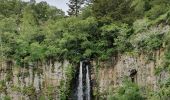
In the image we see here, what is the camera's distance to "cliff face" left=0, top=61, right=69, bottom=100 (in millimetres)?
33000

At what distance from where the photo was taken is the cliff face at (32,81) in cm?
3300

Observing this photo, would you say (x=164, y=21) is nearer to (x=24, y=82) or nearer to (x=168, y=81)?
(x=168, y=81)

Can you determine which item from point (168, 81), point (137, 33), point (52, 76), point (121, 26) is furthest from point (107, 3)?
point (168, 81)

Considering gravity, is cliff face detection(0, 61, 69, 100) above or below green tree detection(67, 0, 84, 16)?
below

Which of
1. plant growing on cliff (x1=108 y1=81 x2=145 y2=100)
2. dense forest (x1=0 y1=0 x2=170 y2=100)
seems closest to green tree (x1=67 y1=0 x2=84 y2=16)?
dense forest (x1=0 y1=0 x2=170 y2=100)

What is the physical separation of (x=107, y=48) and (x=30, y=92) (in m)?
6.70

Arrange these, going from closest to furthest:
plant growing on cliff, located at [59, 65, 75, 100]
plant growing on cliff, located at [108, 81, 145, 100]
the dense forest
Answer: plant growing on cliff, located at [108, 81, 145, 100], the dense forest, plant growing on cliff, located at [59, 65, 75, 100]

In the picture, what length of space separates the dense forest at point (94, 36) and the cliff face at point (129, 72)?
374 millimetres

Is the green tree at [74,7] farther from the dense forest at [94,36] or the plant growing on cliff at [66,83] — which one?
the plant growing on cliff at [66,83]

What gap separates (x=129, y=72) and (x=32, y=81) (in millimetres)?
8058

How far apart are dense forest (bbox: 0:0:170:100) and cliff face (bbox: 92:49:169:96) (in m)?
0.37

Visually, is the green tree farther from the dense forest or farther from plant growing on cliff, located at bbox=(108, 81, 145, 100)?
plant growing on cliff, located at bbox=(108, 81, 145, 100)

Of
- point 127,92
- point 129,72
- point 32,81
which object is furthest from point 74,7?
point 127,92

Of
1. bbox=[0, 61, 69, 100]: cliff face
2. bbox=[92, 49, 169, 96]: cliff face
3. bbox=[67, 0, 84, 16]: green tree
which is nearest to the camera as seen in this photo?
bbox=[92, 49, 169, 96]: cliff face
